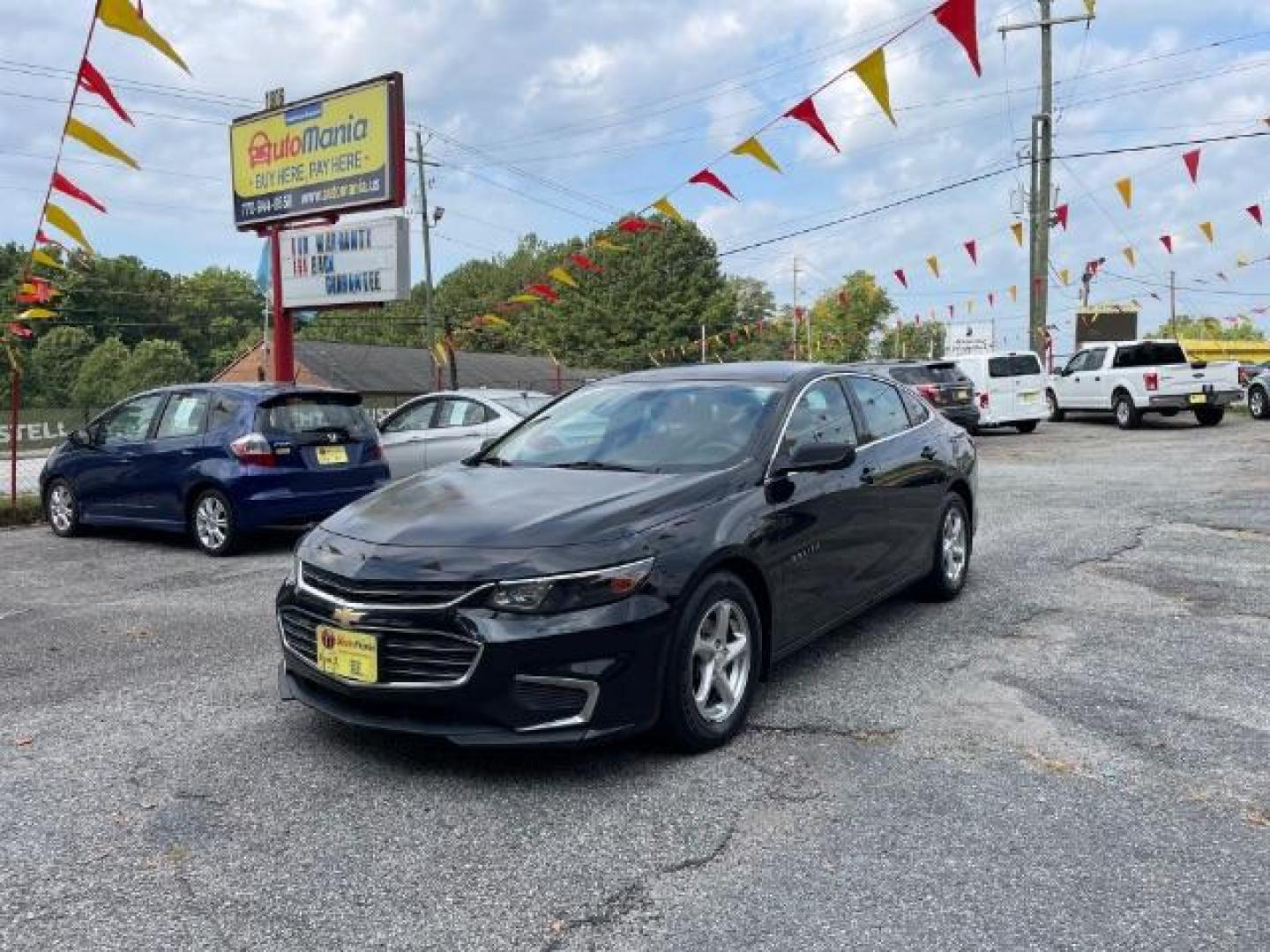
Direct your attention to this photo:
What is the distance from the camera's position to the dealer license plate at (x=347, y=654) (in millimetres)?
3648

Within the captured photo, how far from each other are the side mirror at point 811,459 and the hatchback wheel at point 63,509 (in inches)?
324

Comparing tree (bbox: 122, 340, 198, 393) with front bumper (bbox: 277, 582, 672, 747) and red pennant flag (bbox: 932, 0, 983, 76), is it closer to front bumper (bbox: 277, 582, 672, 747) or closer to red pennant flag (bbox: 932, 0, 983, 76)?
red pennant flag (bbox: 932, 0, 983, 76)

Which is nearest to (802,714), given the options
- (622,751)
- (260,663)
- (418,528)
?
(622,751)

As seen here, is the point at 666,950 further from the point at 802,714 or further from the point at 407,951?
the point at 802,714

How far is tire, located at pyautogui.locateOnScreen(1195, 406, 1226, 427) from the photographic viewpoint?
67.0 feet

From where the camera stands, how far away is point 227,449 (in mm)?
8688

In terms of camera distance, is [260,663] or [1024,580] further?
[1024,580]

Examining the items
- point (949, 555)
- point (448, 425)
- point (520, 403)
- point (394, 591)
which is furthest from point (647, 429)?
point (448, 425)

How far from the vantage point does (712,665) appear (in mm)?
3969

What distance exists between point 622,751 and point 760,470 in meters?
1.29

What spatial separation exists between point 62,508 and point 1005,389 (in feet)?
54.0

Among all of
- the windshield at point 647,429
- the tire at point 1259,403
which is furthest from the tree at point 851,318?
the windshield at point 647,429

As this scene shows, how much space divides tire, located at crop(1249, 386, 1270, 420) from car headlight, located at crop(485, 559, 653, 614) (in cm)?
2249

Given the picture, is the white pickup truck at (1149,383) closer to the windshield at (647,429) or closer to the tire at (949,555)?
the tire at (949,555)
